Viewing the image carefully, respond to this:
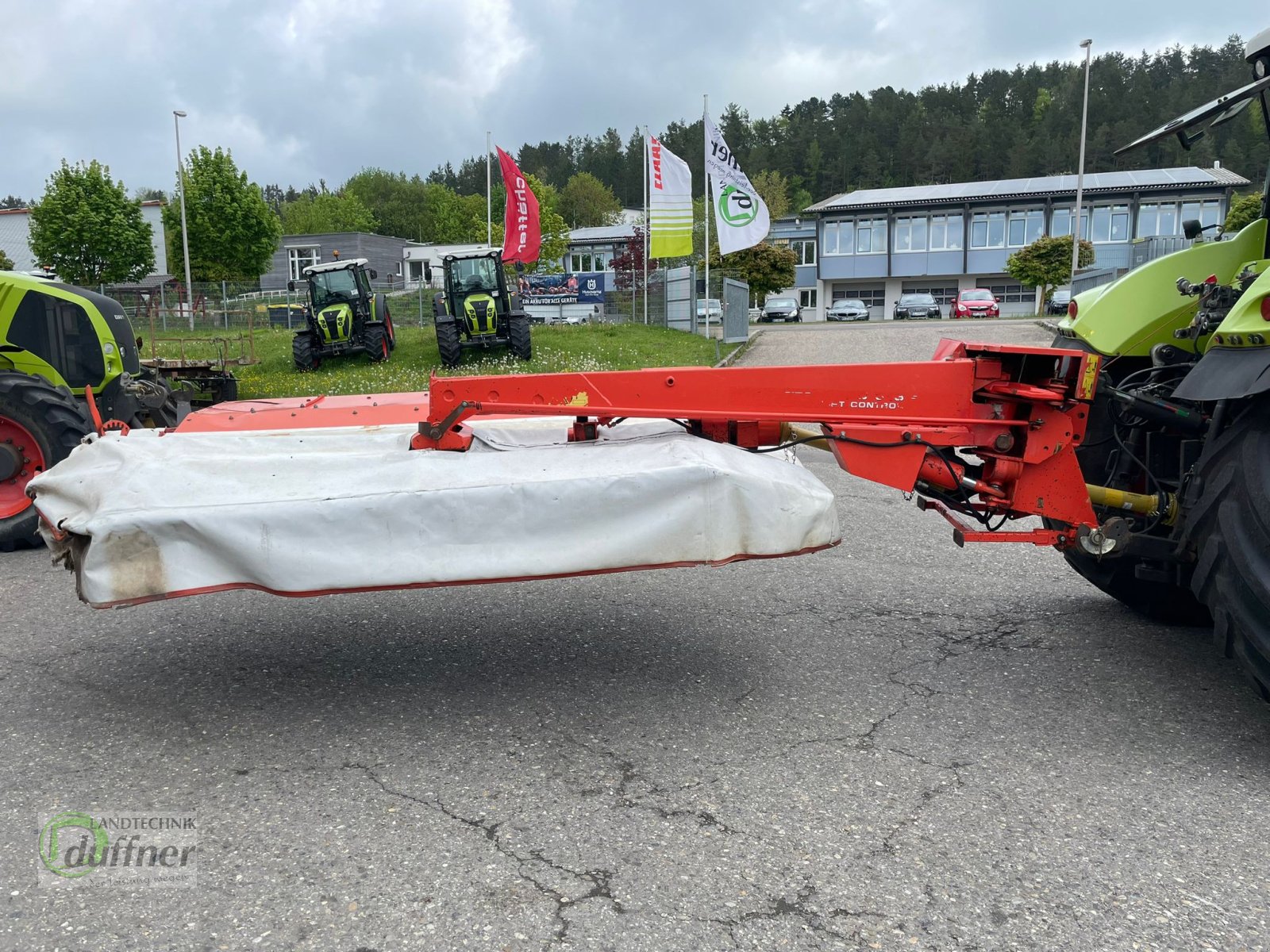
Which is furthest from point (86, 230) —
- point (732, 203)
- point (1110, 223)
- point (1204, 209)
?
point (1204, 209)

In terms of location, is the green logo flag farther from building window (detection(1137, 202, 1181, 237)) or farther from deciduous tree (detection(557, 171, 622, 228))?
deciduous tree (detection(557, 171, 622, 228))

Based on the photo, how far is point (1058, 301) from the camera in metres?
35.7

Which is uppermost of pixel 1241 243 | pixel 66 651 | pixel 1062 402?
pixel 1241 243

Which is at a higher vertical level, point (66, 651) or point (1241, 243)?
point (1241, 243)

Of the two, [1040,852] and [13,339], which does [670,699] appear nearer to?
[1040,852]

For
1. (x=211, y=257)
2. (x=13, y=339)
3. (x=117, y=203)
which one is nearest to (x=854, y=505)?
(x=13, y=339)

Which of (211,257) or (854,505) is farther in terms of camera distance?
(211,257)

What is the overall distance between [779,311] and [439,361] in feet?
81.5

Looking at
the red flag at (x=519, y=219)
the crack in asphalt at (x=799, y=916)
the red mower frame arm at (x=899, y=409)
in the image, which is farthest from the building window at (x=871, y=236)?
the crack in asphalt at (x=799, y=916)

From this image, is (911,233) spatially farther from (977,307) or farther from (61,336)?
(61,336)

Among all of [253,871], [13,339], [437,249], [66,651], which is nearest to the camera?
[253,871]

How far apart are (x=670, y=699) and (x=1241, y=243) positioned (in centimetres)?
305

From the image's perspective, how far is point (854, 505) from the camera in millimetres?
7426

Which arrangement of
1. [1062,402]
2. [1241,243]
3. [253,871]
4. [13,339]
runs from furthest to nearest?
[13,339]
[1241,243]
[1062,402]
[253,871]
